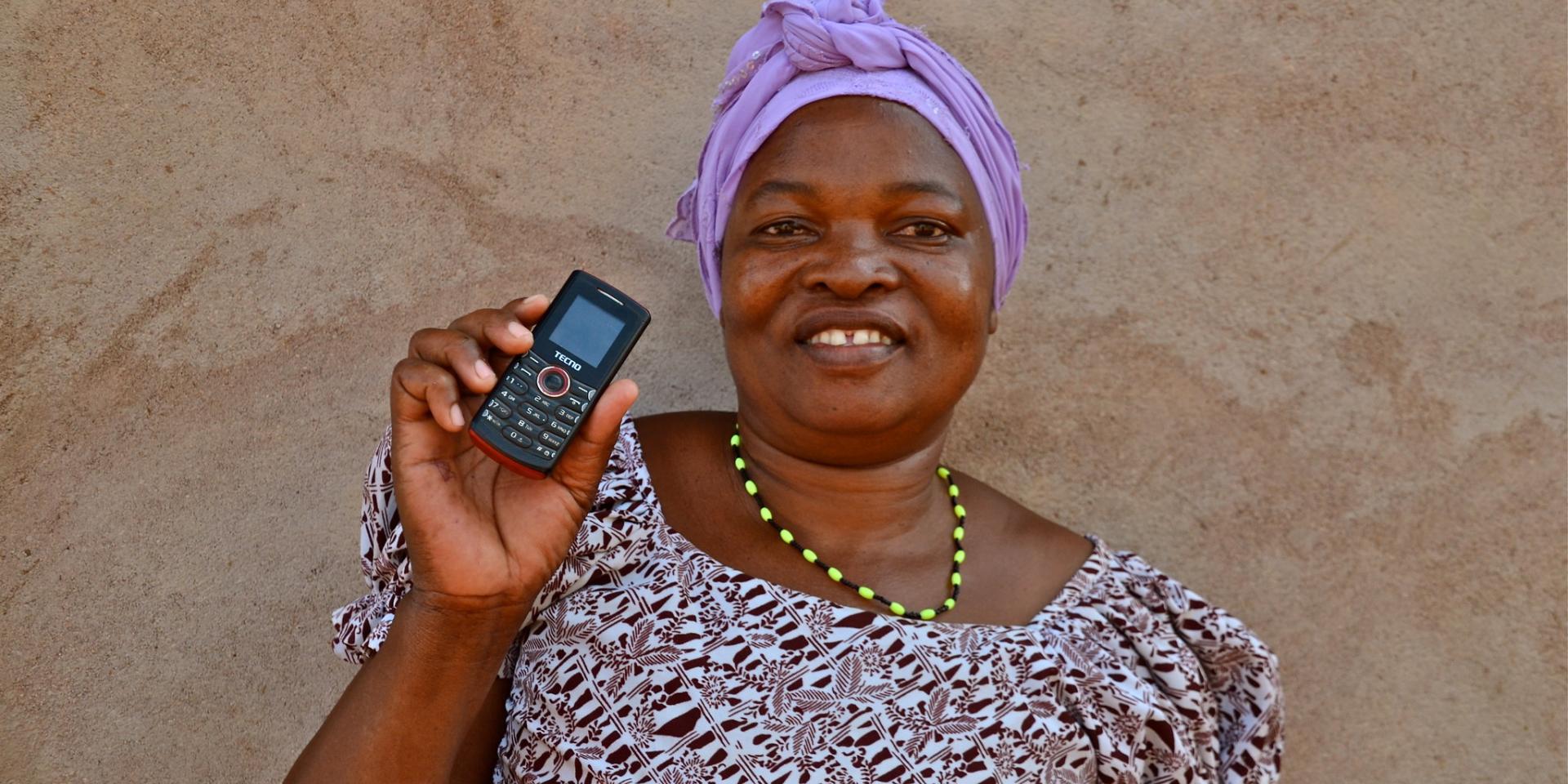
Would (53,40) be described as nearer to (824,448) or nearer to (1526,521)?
(824,448)

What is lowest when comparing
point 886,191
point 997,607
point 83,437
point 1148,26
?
point 83,437

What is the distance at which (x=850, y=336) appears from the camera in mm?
2305

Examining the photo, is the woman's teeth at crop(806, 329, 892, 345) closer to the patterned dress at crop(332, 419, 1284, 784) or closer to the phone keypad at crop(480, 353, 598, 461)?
the patterned dress at crop(332, 419, 1284, 784)

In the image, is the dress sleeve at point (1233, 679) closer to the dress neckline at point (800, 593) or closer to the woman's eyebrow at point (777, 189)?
the dress neckline at point (800, 593)

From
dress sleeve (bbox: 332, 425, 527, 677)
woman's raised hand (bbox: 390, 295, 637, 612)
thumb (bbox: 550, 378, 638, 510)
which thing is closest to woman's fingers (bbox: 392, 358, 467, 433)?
woman's raised hand (bbox: 390, 295, 637, 612)

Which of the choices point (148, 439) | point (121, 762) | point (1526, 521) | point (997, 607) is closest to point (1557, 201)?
point (1526, 521)

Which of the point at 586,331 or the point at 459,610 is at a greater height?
the point at 586,331

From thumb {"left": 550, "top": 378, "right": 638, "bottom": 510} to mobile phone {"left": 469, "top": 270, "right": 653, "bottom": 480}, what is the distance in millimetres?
21

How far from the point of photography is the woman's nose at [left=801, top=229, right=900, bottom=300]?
229cm

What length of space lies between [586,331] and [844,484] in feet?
2.60

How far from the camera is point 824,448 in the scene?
2430 millimetres

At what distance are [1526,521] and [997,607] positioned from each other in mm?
1535

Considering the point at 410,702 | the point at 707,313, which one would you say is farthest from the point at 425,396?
the point at 707,313

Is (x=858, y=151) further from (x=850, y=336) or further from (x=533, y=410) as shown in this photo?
(x=533, y=410)
